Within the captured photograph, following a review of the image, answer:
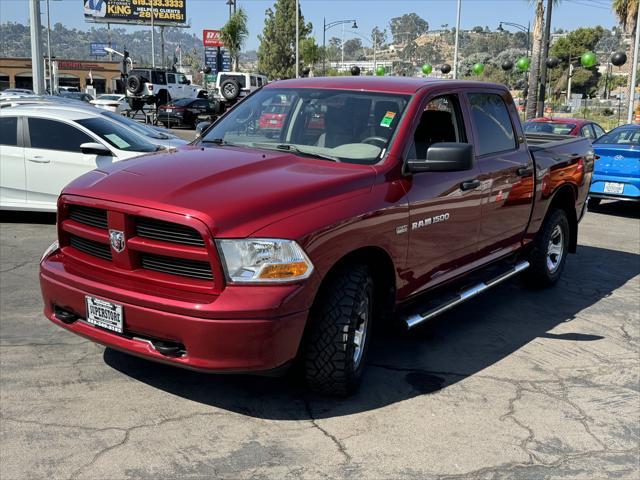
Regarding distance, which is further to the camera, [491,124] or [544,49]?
[544,49]

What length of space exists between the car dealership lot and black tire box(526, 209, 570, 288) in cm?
92

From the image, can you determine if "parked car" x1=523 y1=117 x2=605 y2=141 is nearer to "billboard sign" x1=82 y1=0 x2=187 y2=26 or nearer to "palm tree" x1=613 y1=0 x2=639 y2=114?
"palm tree" x1=613 y1=0 x2=639 y2=114

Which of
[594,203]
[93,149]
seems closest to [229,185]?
[93,149]

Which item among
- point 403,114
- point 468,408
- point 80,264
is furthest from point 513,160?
point 80,264

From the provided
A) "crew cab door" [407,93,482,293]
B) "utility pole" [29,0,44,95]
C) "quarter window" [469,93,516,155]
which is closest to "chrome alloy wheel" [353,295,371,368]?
"crew cab door" [407,93,482,293]

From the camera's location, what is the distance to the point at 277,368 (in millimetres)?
3748

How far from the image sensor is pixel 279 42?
73750mm

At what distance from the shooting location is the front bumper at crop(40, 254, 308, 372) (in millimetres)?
3543

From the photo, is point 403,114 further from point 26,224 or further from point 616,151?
point 616,151

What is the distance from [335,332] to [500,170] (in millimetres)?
2414

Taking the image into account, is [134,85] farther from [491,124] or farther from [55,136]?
[491,124]

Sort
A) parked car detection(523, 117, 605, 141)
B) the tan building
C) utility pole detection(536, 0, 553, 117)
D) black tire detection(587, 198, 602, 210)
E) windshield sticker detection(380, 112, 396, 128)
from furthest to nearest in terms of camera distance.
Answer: the tan building < utility pole detection(536, 0, 553, 117) < black tire detection(587, 198, 602, 210) < parked car detection(523, 117, 605, 141) < windshield sticker detection(380, 112, 396, 128)

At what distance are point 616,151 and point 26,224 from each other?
9.27 metres

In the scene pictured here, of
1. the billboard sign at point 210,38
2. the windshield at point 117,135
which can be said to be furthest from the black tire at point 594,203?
the billboard sign at point 210,38
